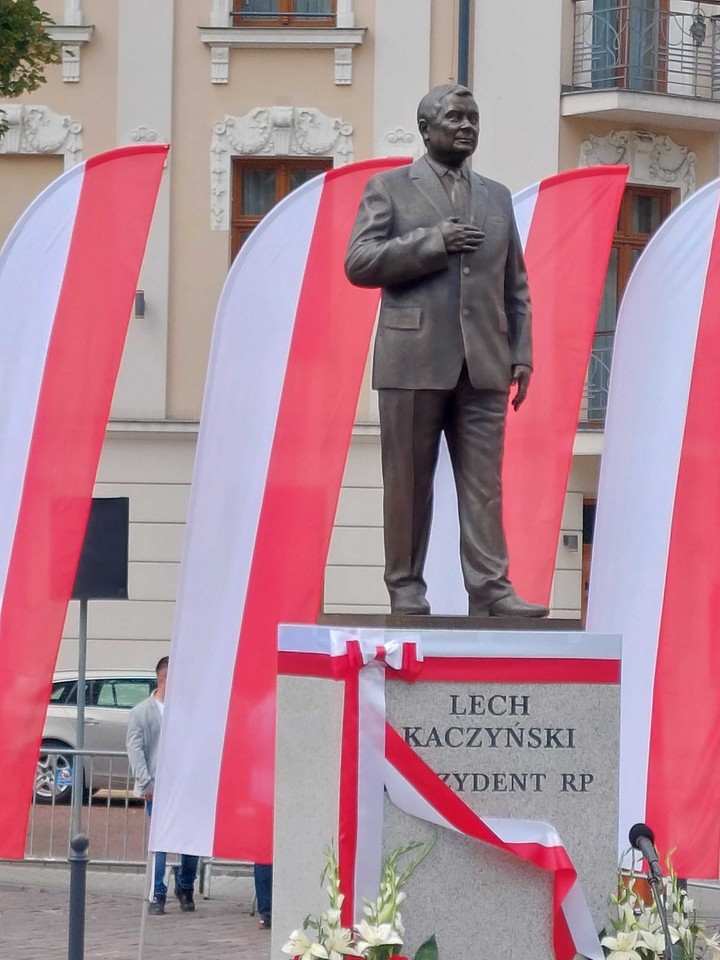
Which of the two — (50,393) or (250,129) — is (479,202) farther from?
(250,129)

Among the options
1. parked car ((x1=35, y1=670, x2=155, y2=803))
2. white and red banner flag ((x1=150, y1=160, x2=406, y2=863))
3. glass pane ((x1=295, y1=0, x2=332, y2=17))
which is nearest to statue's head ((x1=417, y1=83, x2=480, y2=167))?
white and red banner flag ((x1=150, y1=160, x2=406, y2=863))

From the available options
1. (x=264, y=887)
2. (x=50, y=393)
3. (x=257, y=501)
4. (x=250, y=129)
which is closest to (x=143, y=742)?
(x=264, y=887)

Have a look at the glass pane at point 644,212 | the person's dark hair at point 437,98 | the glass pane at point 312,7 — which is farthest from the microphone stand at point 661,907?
the glass pane at point 312,7

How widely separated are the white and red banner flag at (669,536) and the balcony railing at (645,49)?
504 inches

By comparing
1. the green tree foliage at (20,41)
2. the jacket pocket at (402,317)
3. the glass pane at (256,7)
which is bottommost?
the jacket pocket at (402,317)

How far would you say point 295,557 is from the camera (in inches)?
411

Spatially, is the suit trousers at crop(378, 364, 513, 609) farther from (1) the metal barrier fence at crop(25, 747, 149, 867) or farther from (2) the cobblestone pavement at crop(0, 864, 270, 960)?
(1) the metal barrier fence at crop(25, 747, 149, 867)

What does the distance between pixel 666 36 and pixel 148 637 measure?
9.22 metres

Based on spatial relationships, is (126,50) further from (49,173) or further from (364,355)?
(364,355)

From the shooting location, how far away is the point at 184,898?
12.7 metres

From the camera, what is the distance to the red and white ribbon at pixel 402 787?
647 centimetres

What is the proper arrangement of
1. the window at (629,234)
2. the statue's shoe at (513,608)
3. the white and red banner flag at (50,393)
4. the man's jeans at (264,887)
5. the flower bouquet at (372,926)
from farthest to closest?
1. the window at (629,234)
2. the man's jeans at (264,887)
3. the white and red banner flag at (50,393)
4. the statue's shoe at (513,608)
5. the flower bouquet at (372,926)

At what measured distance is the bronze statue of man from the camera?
23.2ft

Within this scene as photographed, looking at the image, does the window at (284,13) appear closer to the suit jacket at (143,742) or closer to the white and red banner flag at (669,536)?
the suit jacket at (143,742)
